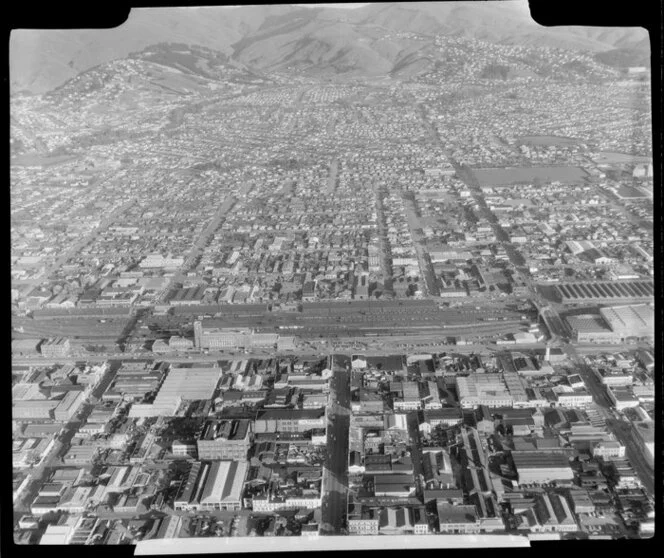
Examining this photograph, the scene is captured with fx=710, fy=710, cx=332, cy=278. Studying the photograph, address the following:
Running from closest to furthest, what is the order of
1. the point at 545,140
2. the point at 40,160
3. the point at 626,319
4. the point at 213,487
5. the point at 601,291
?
the point at 213,487
the point at 40,160
the point at 626,319
the point at 601,291
the point at 545,140

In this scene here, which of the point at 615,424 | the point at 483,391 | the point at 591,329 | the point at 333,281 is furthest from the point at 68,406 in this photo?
the point at 591,329

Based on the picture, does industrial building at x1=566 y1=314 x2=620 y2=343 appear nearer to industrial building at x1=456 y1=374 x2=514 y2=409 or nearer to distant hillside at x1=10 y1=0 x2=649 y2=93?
industrial building at x1=456 y1=374 x2=514 y2=409

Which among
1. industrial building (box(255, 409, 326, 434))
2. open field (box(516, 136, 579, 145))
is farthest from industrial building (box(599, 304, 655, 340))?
industrial building (box(255, 409, 326, 434))

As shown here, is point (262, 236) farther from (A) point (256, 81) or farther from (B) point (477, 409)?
(B) point (477, 409)

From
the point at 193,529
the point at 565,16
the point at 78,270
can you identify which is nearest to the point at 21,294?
the point at 78,270

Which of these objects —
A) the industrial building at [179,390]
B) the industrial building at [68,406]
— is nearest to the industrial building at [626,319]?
the industrial building at [179,390]

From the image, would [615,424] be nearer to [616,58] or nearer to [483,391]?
[483,391]
